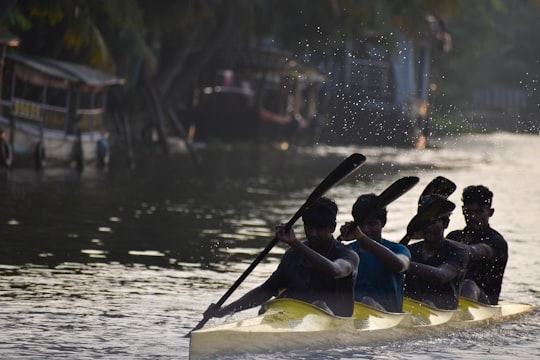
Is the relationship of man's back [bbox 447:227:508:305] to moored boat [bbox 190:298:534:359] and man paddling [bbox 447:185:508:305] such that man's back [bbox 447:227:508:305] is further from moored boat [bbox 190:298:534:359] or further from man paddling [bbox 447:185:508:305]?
moored boat [bbox 190:298:534:359]

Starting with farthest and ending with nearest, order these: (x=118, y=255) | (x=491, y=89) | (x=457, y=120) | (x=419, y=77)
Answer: (x=491, y=89), (x=457, y=120), (x=419, y=77), (x=118, y=255)

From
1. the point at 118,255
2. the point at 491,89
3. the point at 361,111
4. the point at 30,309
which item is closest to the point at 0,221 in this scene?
the point at 118,255

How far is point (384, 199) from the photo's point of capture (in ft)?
34.2

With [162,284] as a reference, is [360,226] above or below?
above

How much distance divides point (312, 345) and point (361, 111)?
4337cm

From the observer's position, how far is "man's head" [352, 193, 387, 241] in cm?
1026

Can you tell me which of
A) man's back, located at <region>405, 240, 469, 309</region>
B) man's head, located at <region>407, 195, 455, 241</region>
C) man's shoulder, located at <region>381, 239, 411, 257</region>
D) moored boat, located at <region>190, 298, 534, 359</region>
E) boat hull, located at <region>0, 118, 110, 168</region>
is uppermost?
man's head, located at <region>407, 195, 455, 241</region>

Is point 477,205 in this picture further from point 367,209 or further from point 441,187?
point 367,209

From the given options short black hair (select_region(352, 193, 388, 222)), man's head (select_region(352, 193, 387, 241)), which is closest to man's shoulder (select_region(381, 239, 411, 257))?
man's head (select_region(352, 193, 387, 241))

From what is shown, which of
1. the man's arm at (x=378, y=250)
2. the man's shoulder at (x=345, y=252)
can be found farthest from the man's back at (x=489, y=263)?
the man's shoulder at (x=345, y=252)

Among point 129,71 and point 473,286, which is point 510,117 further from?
point 473,286

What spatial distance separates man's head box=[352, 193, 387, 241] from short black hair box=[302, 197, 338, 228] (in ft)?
1.70

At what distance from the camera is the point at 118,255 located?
16.0 meters

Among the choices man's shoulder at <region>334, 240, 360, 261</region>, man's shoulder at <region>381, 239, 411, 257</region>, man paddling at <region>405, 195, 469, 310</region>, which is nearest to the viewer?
man's shoulder at <region>334, 240, 360, 261</region>
